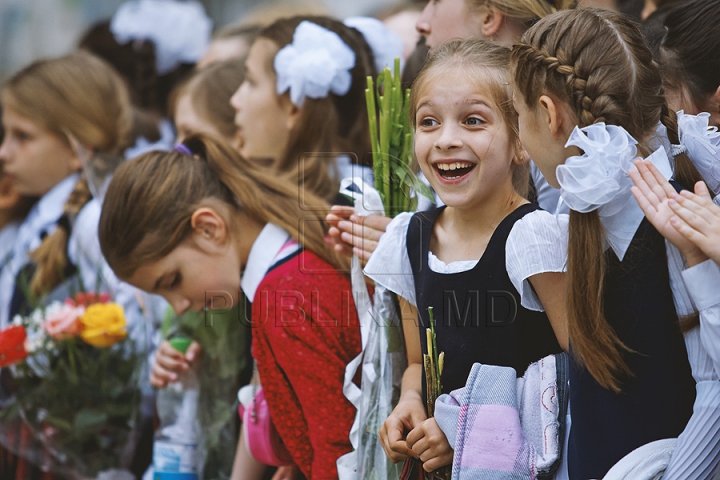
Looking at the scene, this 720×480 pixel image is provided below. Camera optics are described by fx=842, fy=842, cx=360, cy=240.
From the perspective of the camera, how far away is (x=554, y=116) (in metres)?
1.78

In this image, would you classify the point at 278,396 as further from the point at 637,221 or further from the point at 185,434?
the point at 637,221

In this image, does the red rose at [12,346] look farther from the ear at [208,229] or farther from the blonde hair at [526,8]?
the blonde hair at [526,8]

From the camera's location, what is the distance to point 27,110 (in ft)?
14.5

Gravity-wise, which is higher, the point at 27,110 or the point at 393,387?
the point at 27,110

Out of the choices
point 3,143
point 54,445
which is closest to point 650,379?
point 54,445

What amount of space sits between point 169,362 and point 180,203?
72 centimetres

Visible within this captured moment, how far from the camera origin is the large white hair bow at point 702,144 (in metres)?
1.83

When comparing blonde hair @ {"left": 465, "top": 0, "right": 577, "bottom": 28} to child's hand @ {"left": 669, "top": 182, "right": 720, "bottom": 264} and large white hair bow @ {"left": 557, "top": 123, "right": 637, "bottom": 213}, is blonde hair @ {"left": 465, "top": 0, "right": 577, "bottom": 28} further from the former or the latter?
child's hand @ {"left": 669, "top": 182, "right": 720, "bottom": 264}

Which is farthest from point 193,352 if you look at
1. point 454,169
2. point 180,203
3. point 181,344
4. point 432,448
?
point 454,169

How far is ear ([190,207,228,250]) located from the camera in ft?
8.69

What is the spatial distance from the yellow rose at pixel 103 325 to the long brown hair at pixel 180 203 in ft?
1.96

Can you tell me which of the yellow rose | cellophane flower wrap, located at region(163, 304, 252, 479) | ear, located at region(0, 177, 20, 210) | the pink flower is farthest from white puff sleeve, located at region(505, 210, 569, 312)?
ear, located at region(0, 177, 20, 210)

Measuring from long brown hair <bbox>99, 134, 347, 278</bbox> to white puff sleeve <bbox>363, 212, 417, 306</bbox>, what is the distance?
369 mm

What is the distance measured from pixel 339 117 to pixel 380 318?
4.03ft
